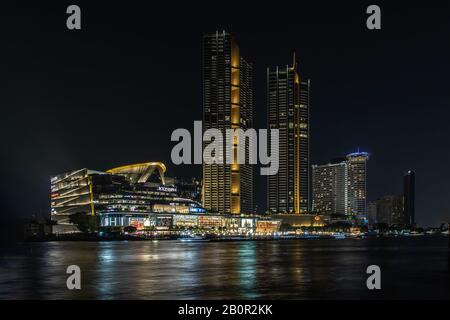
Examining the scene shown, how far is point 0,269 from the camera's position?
→ 60406 mm
